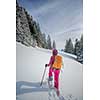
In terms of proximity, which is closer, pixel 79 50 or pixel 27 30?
pixel 27 30

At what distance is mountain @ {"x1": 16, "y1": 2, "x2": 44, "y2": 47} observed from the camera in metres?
1.76

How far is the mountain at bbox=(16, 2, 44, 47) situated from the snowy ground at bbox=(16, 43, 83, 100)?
49 millimetres

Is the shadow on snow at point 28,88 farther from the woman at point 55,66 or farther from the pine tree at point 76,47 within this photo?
the pine tree at point 76,47

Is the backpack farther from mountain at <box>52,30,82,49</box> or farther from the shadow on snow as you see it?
the shadow on snow

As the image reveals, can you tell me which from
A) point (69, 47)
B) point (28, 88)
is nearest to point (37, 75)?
point (28, 88)

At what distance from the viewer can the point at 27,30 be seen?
1795 millimetres

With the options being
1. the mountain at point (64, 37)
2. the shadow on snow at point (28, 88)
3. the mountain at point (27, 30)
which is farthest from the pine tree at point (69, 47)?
the shadow on snow at point (28, 88)

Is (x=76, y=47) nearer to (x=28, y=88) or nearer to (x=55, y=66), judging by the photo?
(x=55, y=66)

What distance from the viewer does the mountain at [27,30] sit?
1.76m

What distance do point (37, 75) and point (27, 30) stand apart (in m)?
0.37
